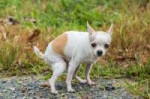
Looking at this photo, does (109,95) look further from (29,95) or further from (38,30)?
(38,30)

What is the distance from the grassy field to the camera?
755 cm

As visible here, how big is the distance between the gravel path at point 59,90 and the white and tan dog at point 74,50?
0.42 ft

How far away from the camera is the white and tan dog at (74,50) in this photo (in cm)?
619

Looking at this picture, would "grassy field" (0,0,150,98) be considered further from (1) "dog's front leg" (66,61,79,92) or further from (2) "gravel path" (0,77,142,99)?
(1) "dog's front leg" (66,61,79,92)

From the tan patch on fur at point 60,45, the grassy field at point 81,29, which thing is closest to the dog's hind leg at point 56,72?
the tan patch on fur at point 60,45

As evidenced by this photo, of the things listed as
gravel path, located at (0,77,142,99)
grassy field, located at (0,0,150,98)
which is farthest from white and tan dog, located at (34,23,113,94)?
grassy field, located at (0,0,150,98)

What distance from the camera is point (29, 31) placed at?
9.16 meters

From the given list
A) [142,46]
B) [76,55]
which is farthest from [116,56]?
[76,55]

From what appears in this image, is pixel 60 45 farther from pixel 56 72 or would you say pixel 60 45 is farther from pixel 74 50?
pixel 56 72

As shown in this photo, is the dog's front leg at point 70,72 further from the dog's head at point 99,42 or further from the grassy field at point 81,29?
the grassy field at point 81,29

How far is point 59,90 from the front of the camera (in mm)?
6629

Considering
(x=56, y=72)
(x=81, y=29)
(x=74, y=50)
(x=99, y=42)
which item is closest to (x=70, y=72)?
(x=56, y=72)

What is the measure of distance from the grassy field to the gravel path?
174 millimetres

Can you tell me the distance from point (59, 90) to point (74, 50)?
1.85 feet
